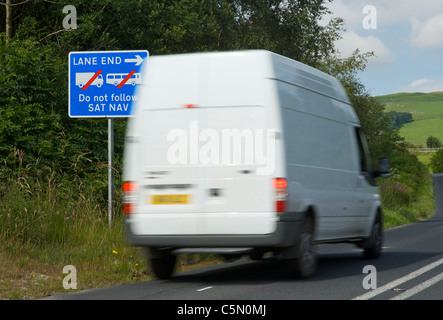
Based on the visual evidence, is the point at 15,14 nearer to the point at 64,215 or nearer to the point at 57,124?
the point at 57,124

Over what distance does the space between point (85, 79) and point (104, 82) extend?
34 centimetres

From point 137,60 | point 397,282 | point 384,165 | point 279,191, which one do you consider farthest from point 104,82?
point 397,282

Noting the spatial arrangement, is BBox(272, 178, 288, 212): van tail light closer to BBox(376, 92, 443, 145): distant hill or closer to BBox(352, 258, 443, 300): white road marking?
BBox(352, 258, 443, 300): white road marking

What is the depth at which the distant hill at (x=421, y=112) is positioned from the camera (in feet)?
417

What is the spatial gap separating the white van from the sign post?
3.26 m

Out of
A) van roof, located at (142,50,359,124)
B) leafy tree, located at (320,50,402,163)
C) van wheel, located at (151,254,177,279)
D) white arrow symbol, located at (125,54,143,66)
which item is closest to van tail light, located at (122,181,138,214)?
van wheel, located at (151,254,177,279)

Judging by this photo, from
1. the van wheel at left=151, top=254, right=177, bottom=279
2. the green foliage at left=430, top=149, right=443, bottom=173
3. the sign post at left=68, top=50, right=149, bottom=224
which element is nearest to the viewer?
the van wheel at left=151, top=254, right=177, bottom=279

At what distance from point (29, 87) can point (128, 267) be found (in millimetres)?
7638

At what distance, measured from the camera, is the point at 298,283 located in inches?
358

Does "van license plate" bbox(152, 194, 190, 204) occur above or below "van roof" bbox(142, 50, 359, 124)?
below

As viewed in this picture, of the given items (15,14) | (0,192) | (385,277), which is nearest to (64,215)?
(0,192)

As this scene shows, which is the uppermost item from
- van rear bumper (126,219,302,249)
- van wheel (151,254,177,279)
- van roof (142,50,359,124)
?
van roof (142,50,359,124)

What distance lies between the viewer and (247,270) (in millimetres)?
10914

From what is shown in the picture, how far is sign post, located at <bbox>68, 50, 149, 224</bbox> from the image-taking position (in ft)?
41.4
